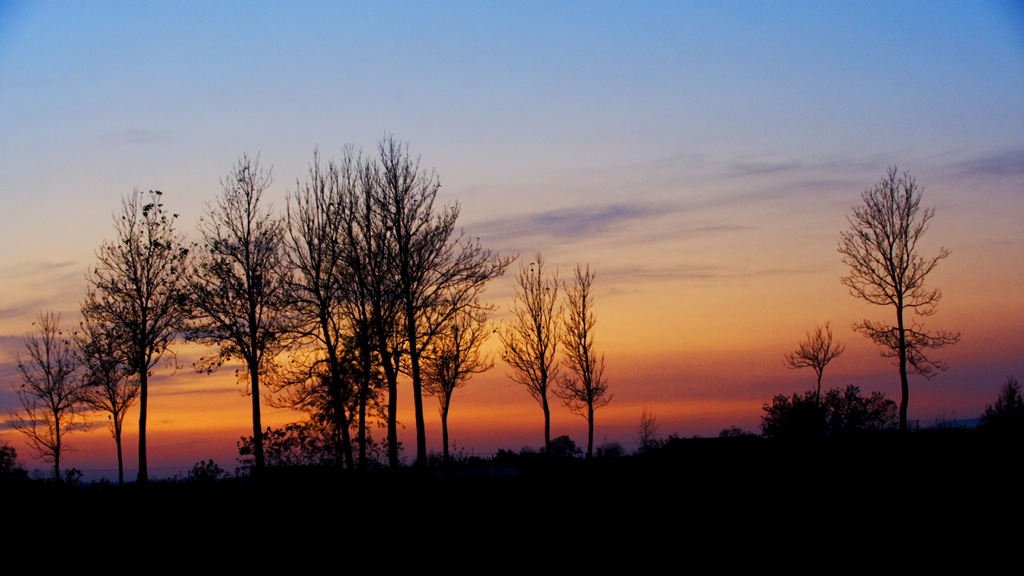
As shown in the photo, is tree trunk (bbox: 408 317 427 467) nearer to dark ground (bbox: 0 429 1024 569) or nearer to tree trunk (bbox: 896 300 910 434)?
dark ground (bbox: 0 429 1024 569)

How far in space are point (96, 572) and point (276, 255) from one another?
51.8 feet

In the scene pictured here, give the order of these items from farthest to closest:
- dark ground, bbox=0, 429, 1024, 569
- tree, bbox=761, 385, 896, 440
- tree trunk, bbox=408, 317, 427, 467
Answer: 1. tree, bbox=761, 385, 896, 440
2. tree trunk, bbox=408, 317, 427, 467
3. dark ground, bbox=0, 429, 1024, 569

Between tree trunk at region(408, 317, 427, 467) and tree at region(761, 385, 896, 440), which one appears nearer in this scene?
tree trunk at region(408, 317, 427, 467)

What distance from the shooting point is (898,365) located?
31.6 metres

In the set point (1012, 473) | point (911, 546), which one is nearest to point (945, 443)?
point (1012, 473)

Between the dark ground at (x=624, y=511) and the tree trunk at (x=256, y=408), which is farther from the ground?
the tree trunk at (x=256, y=408)

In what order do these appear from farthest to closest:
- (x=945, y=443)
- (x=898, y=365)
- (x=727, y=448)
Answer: (x=898, y=365) → (x=727, y=448) → (x=945, y=443)

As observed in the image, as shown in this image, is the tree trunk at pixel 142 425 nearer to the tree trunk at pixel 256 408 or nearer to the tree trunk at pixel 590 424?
the tree trunk at pixel 256 408

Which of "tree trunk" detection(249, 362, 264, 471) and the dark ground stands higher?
"tree trunk" detection(249, 362, 264, 471)

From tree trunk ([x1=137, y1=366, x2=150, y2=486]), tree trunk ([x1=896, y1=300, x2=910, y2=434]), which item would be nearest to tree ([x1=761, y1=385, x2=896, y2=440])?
tree trunk ([x1=896, y1=300, x2=910, y2=434])

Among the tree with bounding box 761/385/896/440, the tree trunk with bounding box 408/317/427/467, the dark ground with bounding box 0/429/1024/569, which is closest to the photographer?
the dark ground with bounding box 0/429/1024/569

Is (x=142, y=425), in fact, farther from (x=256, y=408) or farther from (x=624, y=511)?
(x=624, y=511)

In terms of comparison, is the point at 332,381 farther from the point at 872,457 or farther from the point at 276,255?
the point at 872,457

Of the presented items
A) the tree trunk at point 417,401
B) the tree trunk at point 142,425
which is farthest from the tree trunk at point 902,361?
the tree trunk at point 142,425
